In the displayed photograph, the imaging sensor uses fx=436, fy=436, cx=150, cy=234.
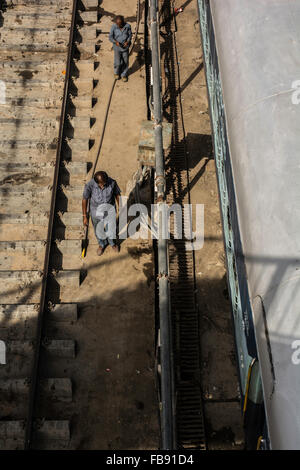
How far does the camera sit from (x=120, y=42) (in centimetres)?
859

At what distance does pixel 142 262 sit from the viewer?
22.2 ft

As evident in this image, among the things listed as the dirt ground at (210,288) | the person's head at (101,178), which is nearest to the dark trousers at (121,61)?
the dirt ground at (210,288)

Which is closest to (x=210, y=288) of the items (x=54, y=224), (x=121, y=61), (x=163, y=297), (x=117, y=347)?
(x=117, y=347)

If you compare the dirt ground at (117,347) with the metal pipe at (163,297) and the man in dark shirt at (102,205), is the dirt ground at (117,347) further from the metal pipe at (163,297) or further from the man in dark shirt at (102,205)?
the metal pipe at (163,297)

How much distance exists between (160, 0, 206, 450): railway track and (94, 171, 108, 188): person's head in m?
1.66

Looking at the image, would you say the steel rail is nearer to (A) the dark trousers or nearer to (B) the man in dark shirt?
(B) the man in dark shirt

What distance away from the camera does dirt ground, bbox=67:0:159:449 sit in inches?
213

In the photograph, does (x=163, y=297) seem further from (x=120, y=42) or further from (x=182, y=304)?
(x=120, y=42)

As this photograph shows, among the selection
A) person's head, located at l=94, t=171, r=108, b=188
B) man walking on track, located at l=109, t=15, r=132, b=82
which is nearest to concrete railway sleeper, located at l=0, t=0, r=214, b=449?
man walking on track, located at l=109, t=15, r=132, b=82

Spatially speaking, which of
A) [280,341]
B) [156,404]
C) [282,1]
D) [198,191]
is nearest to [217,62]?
[282,1]

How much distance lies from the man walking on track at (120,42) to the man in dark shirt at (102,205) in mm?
3700

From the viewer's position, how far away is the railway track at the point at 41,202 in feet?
18.2

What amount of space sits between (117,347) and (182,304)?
116cm
